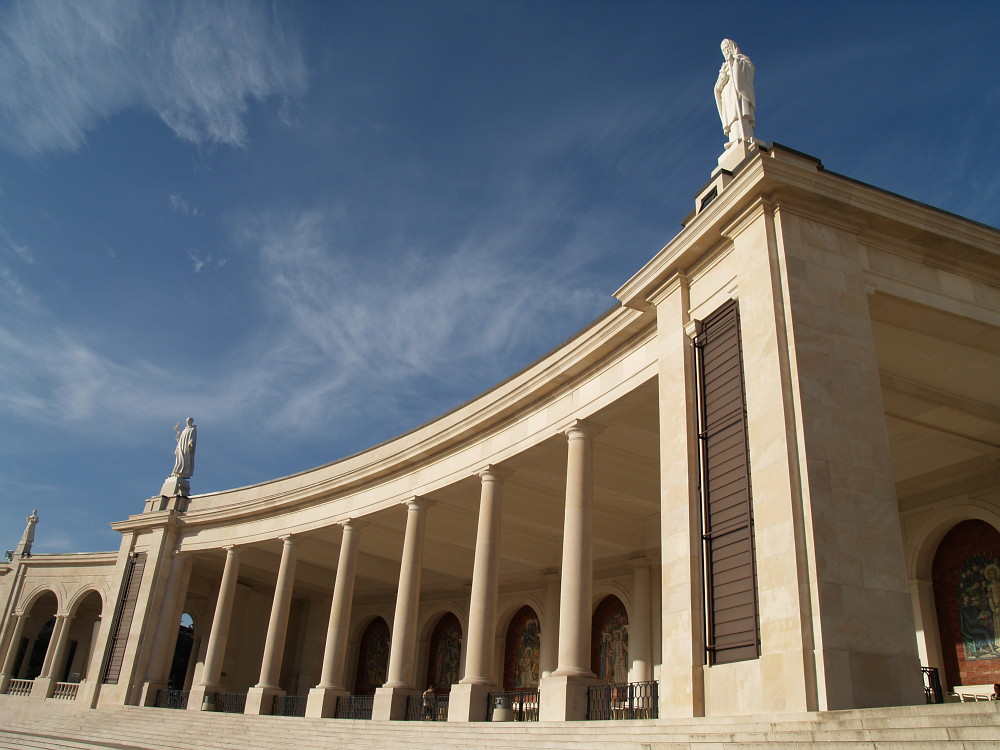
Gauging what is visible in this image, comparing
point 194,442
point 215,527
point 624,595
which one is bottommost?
point 624,595

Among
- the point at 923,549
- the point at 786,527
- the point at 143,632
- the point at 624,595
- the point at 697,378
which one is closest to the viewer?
the point at 786,527

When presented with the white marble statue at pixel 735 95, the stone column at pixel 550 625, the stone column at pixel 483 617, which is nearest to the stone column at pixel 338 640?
the stone column at pixel 483 617

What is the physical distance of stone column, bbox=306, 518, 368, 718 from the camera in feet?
101

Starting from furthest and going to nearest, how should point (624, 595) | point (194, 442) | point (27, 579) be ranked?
point (27, 579) → point (194, 442) → point (624, 595)

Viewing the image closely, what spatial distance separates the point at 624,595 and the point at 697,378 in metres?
19.9

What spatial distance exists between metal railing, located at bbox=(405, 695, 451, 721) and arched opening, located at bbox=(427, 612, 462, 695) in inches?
713

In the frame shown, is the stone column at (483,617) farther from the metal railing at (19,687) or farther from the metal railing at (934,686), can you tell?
the metal railing at (19,687)

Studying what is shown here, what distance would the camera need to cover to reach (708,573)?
16.0 meters

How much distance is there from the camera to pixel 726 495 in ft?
52.8

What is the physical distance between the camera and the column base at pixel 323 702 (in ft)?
100

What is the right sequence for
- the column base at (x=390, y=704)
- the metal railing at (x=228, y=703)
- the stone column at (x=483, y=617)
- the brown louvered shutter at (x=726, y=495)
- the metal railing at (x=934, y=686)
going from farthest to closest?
the metal railing at (x=228, y=703) < the column base at (x=390, y=704) < the stone column at (x=483, y=617) < the metal railing at (x=934, y=686) < the brown louvered shutter at (x=726, y=495)

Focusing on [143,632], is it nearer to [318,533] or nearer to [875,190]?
[318,533]

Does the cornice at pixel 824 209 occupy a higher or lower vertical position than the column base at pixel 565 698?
higher

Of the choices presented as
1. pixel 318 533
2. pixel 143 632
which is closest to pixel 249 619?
pixel 143 632
